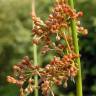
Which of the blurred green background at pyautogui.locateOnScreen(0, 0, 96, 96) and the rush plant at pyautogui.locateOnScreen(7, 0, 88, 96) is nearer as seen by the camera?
the rush plant at pyautogui.locateOnScreen(7, 0, 88, 96)

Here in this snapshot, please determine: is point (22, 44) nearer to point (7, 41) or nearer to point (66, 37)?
point (7, 41)

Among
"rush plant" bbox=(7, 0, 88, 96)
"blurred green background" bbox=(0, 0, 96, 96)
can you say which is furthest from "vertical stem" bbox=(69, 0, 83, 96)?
"blurred green background" bbox=(0, 0, 96, 96)

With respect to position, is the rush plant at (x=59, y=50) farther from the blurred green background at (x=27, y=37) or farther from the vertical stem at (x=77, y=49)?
the blurred green background at (x=27, y=37)

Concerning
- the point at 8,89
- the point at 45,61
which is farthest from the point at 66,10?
the point at 45,61

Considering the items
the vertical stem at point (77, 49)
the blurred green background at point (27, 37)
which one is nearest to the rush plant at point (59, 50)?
the vertical stem at point (77, 49)

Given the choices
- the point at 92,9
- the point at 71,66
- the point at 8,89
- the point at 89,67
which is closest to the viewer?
A: the point at 71,66

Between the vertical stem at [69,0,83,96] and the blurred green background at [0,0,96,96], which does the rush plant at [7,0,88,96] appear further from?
the blurred green background at [0,0,96,96]

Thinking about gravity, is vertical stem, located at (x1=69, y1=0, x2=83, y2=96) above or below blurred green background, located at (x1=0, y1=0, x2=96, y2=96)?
below
